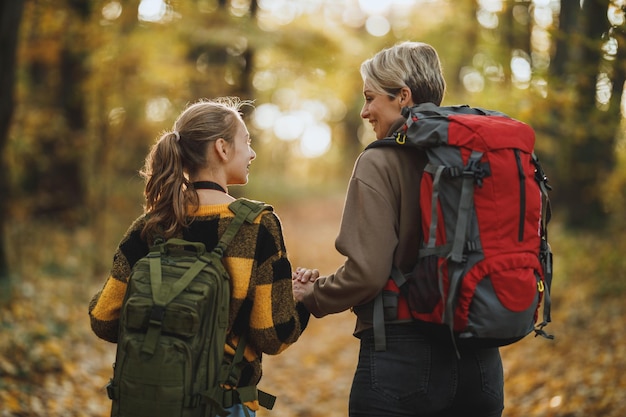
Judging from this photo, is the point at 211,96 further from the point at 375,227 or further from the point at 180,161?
the point at 375,227

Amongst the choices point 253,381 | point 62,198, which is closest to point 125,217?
point 62,198

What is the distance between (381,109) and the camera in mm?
2781

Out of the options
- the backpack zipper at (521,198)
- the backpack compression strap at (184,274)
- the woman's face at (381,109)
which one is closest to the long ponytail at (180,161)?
the backpack compression strap at (184,274)

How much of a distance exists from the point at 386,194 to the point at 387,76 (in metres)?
0.52

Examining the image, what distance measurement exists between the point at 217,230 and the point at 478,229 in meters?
1.01

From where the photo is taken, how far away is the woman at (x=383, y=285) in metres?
2.52

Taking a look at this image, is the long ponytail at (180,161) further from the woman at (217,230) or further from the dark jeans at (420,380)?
the dark jeans at (420,380)

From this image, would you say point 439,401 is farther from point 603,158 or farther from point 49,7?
point 49,7

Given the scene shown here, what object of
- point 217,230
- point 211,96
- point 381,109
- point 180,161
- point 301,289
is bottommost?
point 301,289

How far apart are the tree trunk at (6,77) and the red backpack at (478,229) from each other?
614cm

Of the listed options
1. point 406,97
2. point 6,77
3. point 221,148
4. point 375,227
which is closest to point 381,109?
point 406,97

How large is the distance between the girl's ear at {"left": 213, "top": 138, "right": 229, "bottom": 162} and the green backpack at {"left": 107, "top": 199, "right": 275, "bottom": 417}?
0.40 meters

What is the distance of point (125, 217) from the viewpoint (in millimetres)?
13062

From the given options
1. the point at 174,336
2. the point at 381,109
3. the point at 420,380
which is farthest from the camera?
the point at 381,109
